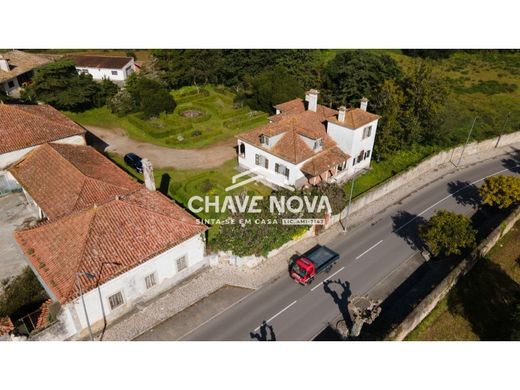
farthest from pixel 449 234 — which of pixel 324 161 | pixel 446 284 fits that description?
pixel 324 161

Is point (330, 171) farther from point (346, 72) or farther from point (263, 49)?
point (263, 49)

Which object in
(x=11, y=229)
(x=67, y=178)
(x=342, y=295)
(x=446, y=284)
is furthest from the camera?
(x=11, y=229)

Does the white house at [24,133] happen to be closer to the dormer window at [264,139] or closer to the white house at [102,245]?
the white house at [102,245]

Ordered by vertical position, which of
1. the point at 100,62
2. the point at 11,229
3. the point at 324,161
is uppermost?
the point at 100,62

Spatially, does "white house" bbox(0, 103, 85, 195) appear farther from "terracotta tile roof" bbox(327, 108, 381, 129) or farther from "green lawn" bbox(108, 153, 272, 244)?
"terracotta tile roof" bbox(327, 108, 381, 129)

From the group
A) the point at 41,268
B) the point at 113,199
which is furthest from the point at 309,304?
the point at 41,268

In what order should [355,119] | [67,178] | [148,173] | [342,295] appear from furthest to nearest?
1. [355,119]
2. [67,178]
3. [148,173]
4. [342,295]

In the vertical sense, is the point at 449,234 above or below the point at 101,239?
below

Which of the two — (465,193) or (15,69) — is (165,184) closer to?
(465,193)
